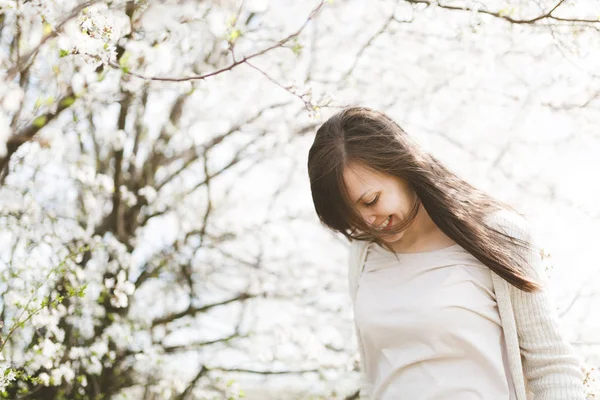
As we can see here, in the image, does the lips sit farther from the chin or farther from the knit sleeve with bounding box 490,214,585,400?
the knit sleeve with bounding box 490,214,585,400

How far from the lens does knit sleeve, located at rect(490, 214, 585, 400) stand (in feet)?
4.33

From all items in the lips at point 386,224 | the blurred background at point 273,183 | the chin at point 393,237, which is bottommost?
the blurred background at point 273,183

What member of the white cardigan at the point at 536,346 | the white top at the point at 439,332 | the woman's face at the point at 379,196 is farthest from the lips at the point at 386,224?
the white cardigan at the point at 536,346

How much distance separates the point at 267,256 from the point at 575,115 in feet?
5.74

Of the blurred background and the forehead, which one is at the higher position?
the forehead

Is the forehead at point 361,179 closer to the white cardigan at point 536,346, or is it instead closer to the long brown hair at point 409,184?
the long brown hair at point 409,184

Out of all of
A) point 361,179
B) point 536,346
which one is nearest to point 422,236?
point 361,179

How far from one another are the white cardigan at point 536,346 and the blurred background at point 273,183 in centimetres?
133

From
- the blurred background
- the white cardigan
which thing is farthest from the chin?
the blurred background

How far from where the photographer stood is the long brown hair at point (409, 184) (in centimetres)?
140

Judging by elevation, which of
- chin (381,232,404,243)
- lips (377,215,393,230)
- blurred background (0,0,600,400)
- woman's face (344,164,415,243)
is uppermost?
woman's face (344,164,415,243)

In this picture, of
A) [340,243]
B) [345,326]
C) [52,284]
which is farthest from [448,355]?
[340,243]

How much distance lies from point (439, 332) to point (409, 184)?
350 millimetres

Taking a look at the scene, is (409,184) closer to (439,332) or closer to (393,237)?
(393,237)
